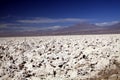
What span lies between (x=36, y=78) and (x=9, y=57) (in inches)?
133

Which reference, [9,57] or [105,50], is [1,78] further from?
[105,50]

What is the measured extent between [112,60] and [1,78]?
439 centimetres

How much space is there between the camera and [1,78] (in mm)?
8375

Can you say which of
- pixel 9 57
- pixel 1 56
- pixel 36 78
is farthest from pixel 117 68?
Result: pixel 1 56

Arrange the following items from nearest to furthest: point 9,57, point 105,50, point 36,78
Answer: point 36,78, point 105,50, point 9,57

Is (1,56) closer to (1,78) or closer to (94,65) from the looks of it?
(1,78)

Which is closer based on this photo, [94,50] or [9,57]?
[94,50]

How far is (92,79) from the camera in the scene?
25.9 ft

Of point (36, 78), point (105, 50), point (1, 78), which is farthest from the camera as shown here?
point (105, 50)

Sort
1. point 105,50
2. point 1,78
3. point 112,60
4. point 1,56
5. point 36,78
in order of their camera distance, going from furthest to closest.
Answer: point 1,56
point 105,50
point 112,60
point 1,78
point 36,78

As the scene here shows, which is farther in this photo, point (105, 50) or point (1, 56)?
point (1, 56)

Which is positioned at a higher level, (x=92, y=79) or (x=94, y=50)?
(x=94, y=50)

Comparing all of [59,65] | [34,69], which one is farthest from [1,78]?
[59,65]

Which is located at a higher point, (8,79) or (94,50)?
(94,50)
